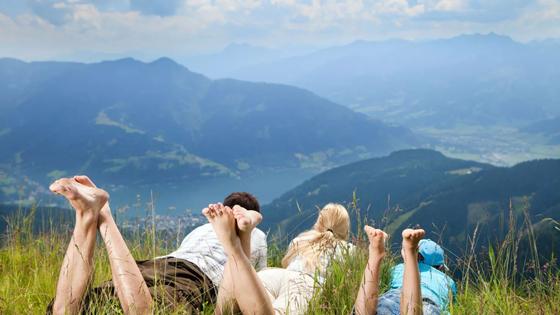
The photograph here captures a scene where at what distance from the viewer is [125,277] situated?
332 cm

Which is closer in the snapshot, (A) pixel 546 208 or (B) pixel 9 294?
(B) pixel 9 294

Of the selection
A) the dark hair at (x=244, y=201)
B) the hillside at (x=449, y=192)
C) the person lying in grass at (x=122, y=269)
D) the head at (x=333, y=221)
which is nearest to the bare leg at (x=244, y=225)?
the person lying in grass at (x=122, y=269)

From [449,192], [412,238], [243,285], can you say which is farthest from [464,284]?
[449,192]

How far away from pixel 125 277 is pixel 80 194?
2.19 feet

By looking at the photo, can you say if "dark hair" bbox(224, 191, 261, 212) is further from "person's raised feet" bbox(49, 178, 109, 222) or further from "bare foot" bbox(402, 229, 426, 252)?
"bare foot" bbox(402, 229, 426, 252)

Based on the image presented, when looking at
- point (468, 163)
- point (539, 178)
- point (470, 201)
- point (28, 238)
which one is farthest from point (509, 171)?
point (28, 238)

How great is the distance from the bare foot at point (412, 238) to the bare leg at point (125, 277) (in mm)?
1521

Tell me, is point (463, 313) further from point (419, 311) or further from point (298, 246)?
point (298, 246)

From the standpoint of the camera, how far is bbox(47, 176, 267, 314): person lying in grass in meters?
3.24

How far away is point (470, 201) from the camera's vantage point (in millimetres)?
127375

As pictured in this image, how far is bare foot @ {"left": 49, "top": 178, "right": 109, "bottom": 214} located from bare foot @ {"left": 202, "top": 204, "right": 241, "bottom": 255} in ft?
2.57

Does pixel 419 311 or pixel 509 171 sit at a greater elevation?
pixel 419 311

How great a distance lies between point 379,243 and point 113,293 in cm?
168

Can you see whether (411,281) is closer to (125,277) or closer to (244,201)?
(125,277)
